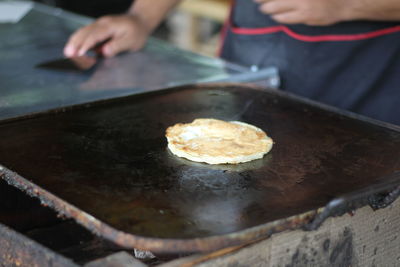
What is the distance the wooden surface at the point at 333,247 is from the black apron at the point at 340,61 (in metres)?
0.94

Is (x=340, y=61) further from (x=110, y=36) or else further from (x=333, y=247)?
(x=333, y=247)

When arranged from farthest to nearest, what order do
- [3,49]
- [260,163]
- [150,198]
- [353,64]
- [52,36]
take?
[52,36]
[3,49]
[353,64]
[260,163]
[150,198]

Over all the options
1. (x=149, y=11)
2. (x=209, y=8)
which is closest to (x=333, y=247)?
(x=149, y=11)

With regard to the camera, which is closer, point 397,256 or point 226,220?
point 226,220

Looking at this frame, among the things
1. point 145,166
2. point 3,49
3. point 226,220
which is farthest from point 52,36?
point 226,220

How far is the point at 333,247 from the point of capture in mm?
1433

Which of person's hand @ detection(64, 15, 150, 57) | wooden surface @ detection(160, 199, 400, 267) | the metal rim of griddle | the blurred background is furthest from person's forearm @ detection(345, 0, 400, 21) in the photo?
Answer: the blurred background

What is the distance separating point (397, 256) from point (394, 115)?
91 centimetres

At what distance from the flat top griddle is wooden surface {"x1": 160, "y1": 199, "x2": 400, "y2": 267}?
0.07 meters

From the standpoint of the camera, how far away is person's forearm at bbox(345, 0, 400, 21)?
211cm

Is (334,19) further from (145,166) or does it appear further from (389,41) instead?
(145,166)

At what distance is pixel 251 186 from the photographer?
1.42m

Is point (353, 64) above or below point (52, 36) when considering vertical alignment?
above

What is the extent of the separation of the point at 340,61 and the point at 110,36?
3.51ft
